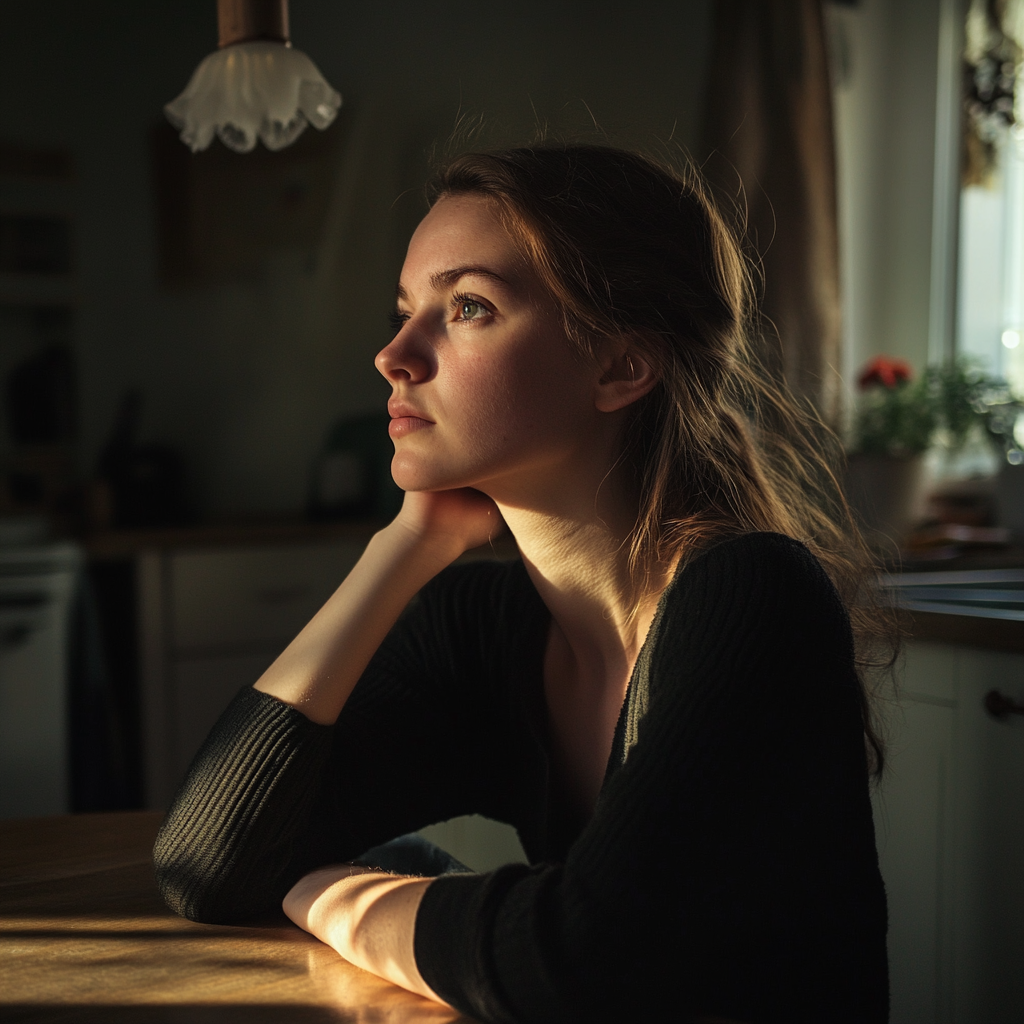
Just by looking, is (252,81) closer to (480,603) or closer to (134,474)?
(480,603)

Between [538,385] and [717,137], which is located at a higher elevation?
[717,137]

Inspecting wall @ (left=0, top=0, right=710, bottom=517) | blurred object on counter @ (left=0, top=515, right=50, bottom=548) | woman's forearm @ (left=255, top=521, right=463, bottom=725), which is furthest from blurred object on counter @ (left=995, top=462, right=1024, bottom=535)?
blurred object on counter @ (left=0, top=515, right=50, bottom=548)

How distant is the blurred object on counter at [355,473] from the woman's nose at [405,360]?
2.31 metres

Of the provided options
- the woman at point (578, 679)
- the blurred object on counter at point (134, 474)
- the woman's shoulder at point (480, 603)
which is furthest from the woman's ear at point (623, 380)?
the blurred object on counter at point (134, 474)

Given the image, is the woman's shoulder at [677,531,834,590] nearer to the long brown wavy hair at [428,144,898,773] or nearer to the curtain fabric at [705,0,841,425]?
the long brown wavy hair at [428,144,898,773]

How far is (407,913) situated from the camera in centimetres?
75

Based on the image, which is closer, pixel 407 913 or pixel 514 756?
pixel 407 913

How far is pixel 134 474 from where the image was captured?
3209 millimetres

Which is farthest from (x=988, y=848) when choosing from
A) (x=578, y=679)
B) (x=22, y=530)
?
(x=22, y=530)

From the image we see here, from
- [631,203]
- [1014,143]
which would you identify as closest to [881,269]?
[1014,143]

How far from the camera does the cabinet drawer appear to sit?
2.76 meters

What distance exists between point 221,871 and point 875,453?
2380 mm

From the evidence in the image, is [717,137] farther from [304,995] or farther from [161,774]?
[304,995]

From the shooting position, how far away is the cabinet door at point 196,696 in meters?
2.76
